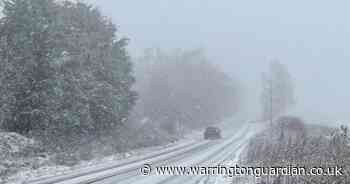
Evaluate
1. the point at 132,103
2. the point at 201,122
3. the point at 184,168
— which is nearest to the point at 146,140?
the point at 132,103

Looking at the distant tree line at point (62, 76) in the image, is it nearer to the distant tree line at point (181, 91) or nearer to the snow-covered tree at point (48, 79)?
the snow-covered tree at point (48, 79)

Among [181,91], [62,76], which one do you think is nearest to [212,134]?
[62,76]

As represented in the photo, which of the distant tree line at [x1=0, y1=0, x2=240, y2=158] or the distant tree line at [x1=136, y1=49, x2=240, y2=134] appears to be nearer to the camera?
the distant tree line at [x1=0, y1=0, x2=240, y2=158]

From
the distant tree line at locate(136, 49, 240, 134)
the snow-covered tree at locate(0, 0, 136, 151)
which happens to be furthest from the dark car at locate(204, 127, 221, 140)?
the snow-covered tree at locate(0, 0, 136, 151)

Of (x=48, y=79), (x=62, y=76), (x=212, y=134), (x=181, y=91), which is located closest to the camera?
(x=48, y=79)

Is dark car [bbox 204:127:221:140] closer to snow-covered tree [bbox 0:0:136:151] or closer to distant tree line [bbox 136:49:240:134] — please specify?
distant tree line [bbox 136:49:240:134]

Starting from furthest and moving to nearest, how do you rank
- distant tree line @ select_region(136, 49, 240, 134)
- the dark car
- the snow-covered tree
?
distant tree line @ select_region(136, 49, 240, 134)
the dark car
the snow-covered tree

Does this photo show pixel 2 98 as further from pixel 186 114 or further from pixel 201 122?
pixel 201 122

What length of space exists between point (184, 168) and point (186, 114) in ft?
146

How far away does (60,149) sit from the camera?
2470cm

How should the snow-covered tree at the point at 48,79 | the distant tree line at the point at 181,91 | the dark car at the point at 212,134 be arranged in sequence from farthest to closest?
1. the distant tree line at the point at 181,91
2. the dark car at the point at 212,134
3. the snow-covered tree at the point at 48,79

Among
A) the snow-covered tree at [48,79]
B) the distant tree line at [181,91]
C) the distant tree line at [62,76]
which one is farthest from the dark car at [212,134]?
the snow-covered tree at [48,79]

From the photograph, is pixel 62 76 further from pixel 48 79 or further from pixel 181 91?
pixel 181 91

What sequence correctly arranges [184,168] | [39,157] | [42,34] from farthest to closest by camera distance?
[42,34]
[39,157]
[184,168]
